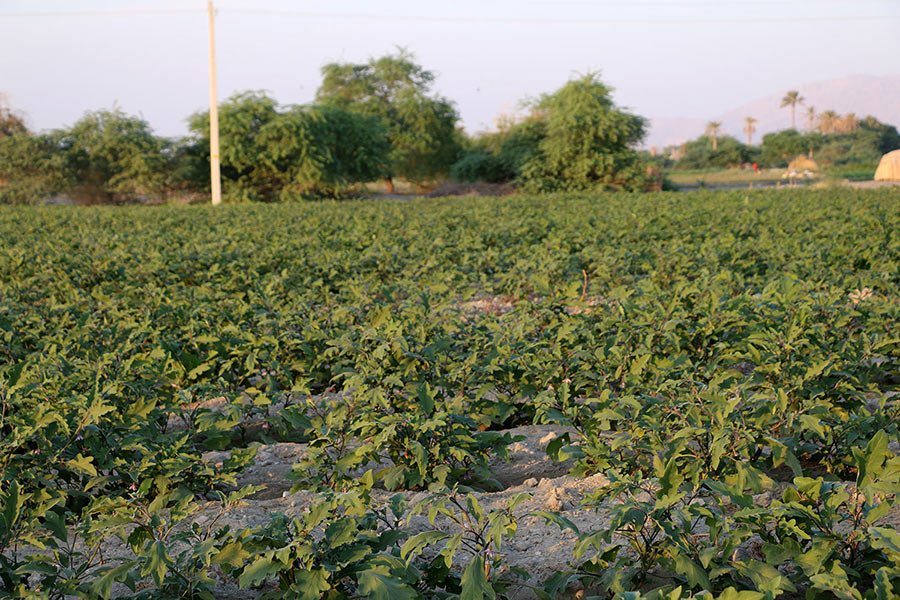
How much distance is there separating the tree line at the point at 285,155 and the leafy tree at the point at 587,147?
0.07 meters

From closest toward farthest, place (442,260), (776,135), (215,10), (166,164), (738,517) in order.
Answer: (738,517) → (442,260) → (215,10) → (166,164) → (776,135)

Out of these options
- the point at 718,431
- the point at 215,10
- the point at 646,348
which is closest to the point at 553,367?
the point at 646,348

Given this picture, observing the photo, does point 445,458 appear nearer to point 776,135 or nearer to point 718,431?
point 718,431

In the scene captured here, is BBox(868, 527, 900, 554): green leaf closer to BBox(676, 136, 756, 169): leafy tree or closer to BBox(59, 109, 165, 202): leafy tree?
BBox(59, 109, 165, 202): leafy tree

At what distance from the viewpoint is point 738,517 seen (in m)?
2.11

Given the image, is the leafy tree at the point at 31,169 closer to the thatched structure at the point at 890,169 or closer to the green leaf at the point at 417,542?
the green leaf at the point at 417,542

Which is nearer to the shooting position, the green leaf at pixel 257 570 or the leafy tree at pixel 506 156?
the green leaf at pixel 257 570

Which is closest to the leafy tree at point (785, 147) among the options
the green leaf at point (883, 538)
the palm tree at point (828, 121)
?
the palm tree at point (828, 121)

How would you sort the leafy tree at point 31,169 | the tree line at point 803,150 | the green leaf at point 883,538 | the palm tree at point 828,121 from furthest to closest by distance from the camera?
the palm tree at point 828,121
the tree line at point 803,150
the leafy tree at point 31,169
the green leaf at point 883,538

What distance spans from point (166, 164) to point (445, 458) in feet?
121

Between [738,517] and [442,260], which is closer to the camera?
[738,517]

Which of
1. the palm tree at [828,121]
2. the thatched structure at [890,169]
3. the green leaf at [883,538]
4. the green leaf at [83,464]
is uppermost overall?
the palm tree at [828,121]

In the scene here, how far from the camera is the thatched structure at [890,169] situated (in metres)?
42.0

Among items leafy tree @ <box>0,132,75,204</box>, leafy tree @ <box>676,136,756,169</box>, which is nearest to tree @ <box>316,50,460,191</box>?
leafy tree @ <box>0,132,75,204</box>
